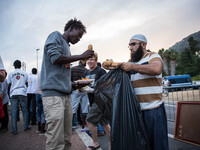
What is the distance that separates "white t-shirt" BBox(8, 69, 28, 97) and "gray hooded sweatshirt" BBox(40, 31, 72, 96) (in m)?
3.35

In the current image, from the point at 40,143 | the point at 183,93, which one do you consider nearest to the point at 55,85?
the point at 40,143

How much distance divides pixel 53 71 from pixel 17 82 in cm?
361

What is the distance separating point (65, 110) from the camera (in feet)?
7.61

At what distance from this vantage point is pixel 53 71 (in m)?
2.10

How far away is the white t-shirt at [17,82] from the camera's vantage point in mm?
4961

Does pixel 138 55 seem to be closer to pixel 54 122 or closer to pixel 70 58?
pixel 70 58

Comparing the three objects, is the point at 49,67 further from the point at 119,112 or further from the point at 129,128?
the point at 129,128

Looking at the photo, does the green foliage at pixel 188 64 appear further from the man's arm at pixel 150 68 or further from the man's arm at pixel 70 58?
the man's arm at pixel 70 58

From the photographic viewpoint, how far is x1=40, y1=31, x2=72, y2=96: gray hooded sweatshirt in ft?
6.71

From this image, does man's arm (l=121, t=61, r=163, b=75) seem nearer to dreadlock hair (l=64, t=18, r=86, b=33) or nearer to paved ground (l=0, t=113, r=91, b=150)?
dreadlock hair (l=64, t=18, r=86, b=33)

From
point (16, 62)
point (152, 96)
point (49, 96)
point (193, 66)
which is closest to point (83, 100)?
point (16, 62)

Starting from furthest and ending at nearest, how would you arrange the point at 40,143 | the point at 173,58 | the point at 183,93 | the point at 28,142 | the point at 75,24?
the point at 173,58 → the point at 183,93 → the point at 28,142 → the point at 40,143 → the point at 75,24

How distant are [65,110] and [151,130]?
48.9 inches

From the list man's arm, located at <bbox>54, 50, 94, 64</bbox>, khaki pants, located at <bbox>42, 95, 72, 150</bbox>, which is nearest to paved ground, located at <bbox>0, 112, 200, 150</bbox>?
khaki pants, located at <bbox>42, 95, 72, 150</bbox>
